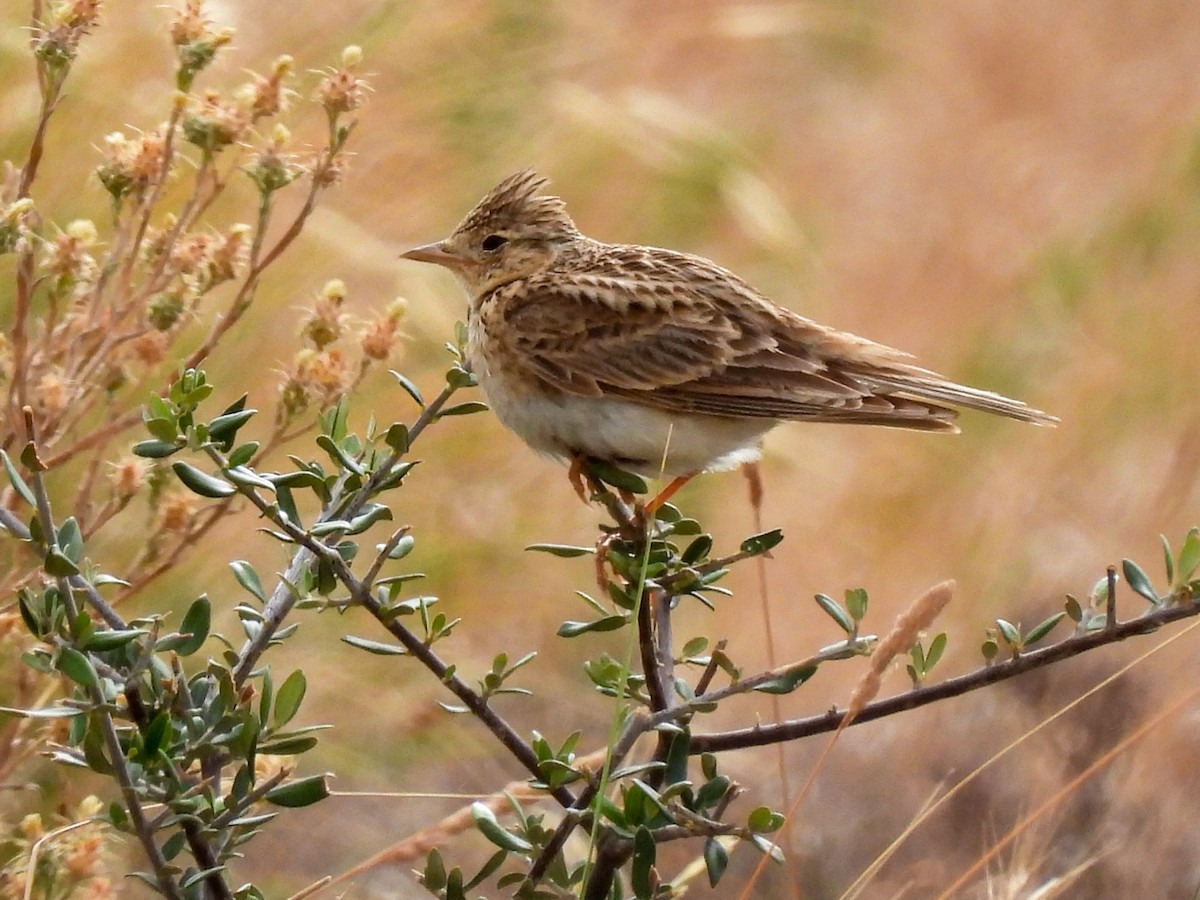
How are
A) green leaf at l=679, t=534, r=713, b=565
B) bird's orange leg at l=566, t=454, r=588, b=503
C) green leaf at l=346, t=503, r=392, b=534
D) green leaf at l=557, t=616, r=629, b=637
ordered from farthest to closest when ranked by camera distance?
bird's orange leg at l=566, t=454, r=588, b=503 → green leaf at l=679, t=534, r=713, b=565 → green leaf at l=557, t=616, r=629, b=637 → green leaf at l=346, t=503, r=392, b=534

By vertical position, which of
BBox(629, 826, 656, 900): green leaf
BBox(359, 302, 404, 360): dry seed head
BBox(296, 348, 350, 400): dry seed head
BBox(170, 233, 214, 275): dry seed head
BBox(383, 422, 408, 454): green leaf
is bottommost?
BBox(629, 826, 656, 900): green leaf

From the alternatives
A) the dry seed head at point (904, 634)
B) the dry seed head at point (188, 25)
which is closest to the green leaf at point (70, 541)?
the dry seed head at point (904, 634)

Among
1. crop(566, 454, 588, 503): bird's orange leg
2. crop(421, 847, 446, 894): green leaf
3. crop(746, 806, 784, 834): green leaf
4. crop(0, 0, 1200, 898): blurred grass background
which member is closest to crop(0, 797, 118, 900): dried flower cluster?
crop(421, 847, 446, 894): green leaf

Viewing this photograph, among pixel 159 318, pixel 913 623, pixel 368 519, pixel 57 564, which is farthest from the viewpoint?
pixel 159 318

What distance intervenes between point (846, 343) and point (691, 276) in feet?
1.27

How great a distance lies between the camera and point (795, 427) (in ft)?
19.9

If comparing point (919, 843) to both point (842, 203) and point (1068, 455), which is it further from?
point (842, 203)

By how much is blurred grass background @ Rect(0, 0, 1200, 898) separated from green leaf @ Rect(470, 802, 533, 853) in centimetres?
97

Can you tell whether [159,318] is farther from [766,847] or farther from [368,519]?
[766,847]

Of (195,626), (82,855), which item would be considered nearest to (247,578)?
(195,626)

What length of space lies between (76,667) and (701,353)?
1.86 m

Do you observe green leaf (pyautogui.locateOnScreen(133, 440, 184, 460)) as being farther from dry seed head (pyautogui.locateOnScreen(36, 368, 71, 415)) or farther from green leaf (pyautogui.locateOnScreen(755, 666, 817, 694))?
green leaf (pyautogui.locateOnScreen(755, 666, 817, 694))

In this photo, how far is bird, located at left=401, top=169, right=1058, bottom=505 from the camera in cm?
333

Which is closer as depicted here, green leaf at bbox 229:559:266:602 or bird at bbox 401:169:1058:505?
green leaf at bbox 229:559:266:602
